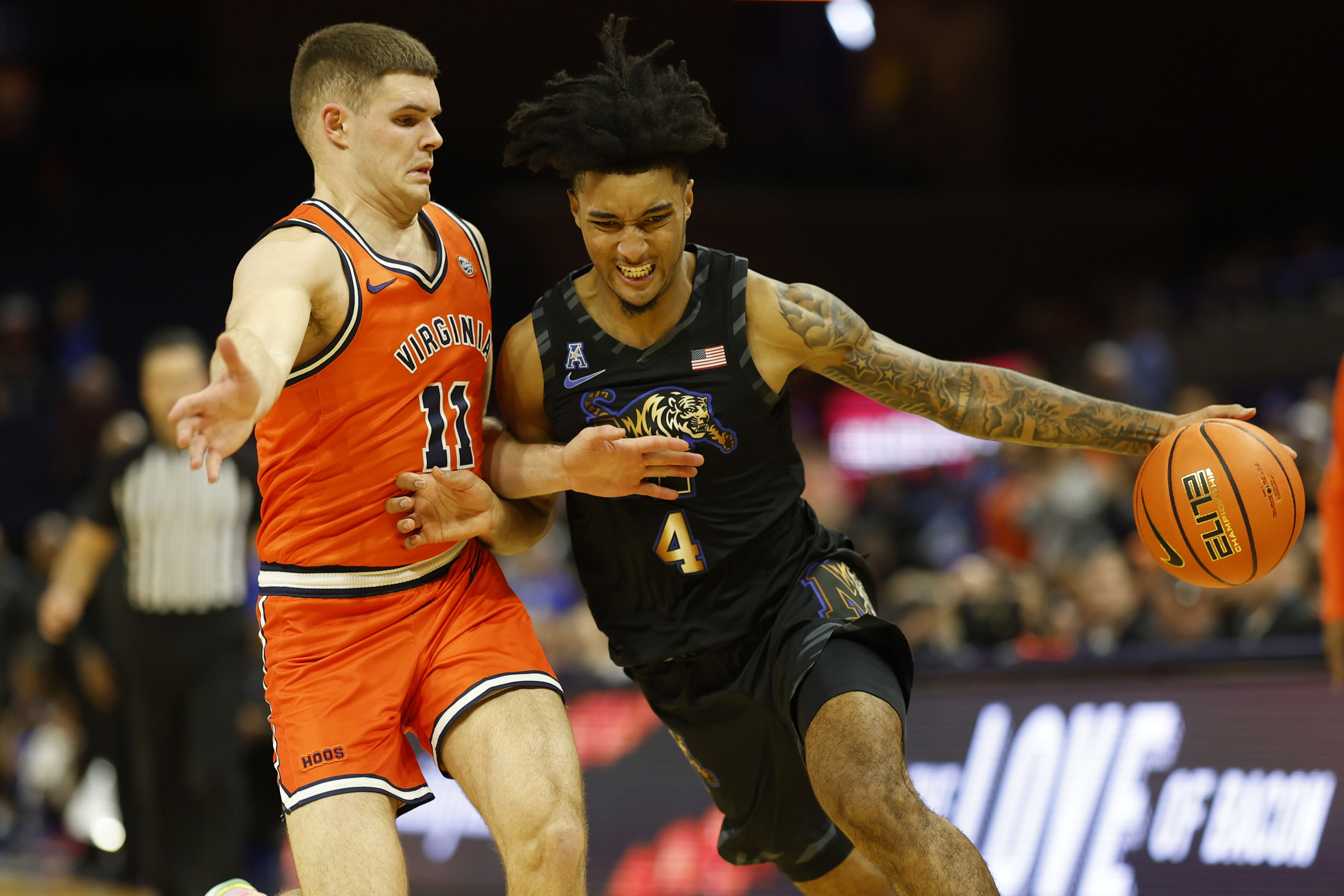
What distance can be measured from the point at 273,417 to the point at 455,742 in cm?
98

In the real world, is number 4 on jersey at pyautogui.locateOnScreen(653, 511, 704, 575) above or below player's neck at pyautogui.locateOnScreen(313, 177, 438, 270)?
below

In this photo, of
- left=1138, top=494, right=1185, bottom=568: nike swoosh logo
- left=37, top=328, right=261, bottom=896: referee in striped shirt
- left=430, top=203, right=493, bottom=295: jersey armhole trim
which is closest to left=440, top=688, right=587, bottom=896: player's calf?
left=430, top=203, right=493, bottom=295: jersey armhole trim

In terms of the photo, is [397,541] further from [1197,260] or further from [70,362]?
[1197,260]

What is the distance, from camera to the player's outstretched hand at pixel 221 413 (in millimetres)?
2893

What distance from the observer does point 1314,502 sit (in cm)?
857

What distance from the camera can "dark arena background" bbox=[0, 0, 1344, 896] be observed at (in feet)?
20.4

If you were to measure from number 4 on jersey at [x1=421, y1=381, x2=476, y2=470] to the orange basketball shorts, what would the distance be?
1.07 feet

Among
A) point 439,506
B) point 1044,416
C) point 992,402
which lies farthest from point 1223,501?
point 439,506

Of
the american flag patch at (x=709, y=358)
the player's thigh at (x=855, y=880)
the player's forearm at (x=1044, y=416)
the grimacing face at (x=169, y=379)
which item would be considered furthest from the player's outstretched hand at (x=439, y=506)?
the grimacing face at (x=169, y=379)

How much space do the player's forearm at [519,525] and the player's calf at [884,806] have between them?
1028 millimetres

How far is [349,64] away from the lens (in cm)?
378

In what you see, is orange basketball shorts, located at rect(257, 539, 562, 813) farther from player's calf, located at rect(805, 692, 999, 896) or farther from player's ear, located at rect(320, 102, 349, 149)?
player's ear, located at rect(320, 102, 349, 149)

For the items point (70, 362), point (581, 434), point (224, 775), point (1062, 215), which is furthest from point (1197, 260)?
point (581, 434)

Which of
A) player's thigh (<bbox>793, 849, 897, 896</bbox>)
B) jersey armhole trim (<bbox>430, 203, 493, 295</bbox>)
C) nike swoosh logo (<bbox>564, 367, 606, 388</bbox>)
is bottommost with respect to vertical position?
player's thigh (<bbox>793, 849, 897, 896</bbox>)
